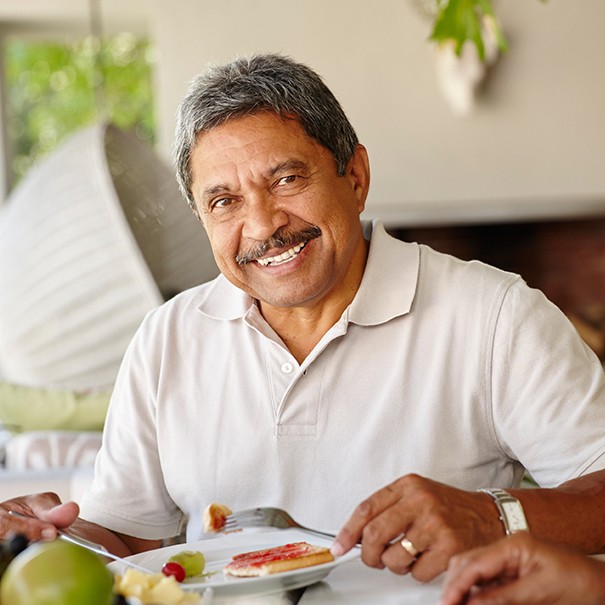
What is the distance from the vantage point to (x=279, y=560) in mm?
1060

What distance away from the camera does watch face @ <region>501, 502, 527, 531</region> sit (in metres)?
1.15

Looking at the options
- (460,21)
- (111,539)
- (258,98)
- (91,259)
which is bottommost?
(111,539)

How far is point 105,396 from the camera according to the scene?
106 inches

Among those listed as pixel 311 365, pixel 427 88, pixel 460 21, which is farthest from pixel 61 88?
pixel 311 365

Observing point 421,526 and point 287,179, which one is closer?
point 421,526

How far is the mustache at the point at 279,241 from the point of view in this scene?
4.89 ft

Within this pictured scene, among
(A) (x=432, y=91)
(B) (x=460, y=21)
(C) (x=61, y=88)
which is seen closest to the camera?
(B) (x=460, y=21)

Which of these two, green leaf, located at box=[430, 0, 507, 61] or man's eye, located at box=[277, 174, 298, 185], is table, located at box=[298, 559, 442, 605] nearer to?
man's eye, located at box=[277, 174, 298, 185]

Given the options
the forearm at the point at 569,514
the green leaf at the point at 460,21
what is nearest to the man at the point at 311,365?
the forearm at the point at 569,514

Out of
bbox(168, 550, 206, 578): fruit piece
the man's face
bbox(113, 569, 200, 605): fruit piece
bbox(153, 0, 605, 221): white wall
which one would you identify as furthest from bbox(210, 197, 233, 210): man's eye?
bbox(153, 0, 605, 221): white wall

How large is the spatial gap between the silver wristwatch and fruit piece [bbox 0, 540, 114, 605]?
49 centimetres

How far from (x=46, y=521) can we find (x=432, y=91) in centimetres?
402

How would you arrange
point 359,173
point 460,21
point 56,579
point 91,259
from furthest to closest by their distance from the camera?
point 91,259
point 460,21
point 359,173
point 56,579

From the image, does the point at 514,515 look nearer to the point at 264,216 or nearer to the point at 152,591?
the point at 152,591
